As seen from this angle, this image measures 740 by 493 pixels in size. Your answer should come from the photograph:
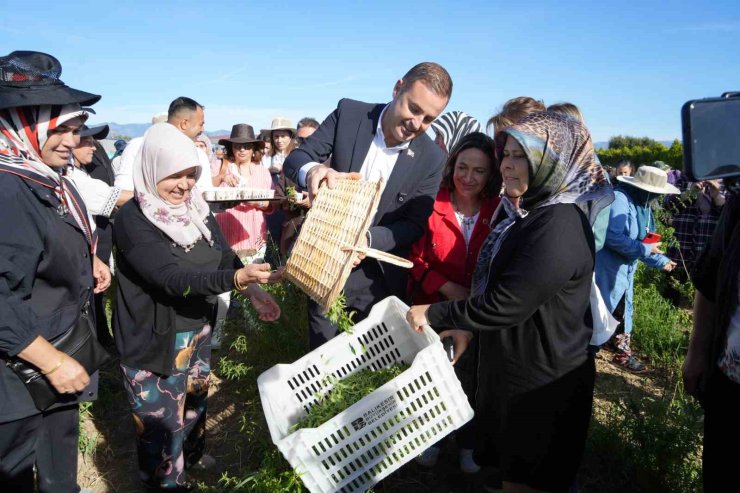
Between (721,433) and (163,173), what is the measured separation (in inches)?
103

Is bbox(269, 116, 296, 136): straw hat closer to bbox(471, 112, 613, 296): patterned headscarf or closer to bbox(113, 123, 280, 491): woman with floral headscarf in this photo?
bbox(113, 123, 280, 491): woman with floral headscarf

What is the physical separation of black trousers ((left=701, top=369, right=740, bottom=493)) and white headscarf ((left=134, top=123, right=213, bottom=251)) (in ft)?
8.02

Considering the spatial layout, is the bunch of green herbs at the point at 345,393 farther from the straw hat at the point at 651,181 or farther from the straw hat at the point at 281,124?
the straw hat at the point at 281,124

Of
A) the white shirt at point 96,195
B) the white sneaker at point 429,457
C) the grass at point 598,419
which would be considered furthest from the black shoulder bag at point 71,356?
the white sneaker at point 429,457

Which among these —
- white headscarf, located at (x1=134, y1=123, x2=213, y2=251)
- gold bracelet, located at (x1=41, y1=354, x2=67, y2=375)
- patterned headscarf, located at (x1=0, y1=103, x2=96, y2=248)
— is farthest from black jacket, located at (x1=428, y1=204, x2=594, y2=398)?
patterned headscarf, located at (x1=0, y1=103, x2=96, y2=248)

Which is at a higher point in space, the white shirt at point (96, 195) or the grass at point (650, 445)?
the white shirt at point (96, 195)

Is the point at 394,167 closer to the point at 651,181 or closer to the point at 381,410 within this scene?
the point at 381,410

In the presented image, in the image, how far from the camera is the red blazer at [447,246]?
9.37 feet

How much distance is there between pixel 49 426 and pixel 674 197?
7.99m

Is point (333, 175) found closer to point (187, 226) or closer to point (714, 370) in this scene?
point (187, 226)

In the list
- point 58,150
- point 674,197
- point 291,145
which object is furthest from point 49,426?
point 674,197

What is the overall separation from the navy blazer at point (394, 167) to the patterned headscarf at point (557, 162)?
859 millimetres

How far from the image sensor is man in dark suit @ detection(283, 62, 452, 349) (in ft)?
9.00

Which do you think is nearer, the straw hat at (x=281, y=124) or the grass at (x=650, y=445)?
the grass at (x=650, y=445)
